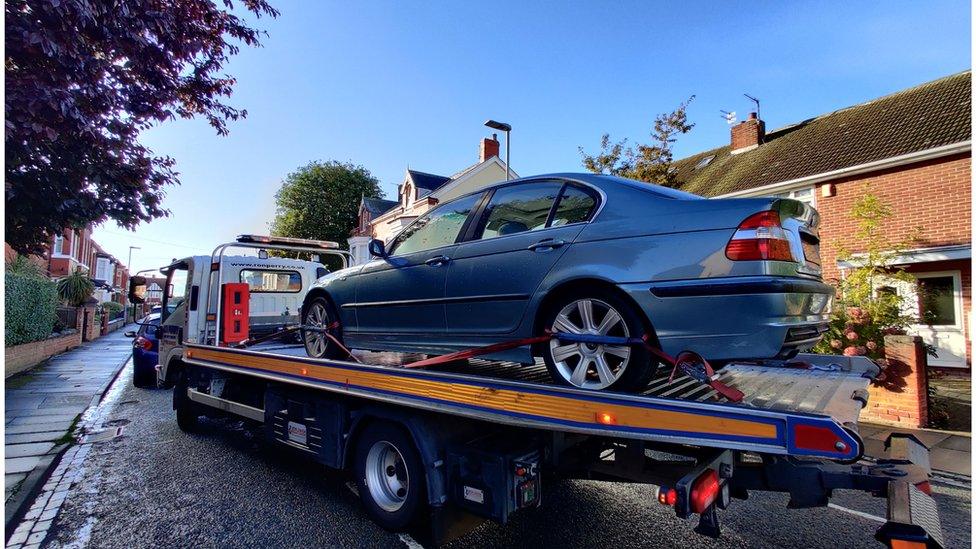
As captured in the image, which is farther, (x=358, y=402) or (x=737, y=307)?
(x=358, y=402)

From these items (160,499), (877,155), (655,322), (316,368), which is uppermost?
(877,155)

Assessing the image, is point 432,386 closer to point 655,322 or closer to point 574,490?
point 655,322

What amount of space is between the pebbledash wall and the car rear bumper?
9569mm

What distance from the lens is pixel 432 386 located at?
9.68 ft

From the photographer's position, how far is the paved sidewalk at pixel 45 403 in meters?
5.46

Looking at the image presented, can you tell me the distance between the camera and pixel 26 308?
12.1m

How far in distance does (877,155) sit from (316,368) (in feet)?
43.8

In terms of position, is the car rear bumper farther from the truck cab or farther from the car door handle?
the truck cab

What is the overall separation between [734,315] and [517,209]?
1554 millimetres

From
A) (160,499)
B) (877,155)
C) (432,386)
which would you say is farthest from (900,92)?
(160,499)

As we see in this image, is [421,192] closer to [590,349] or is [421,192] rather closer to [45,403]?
[45,403]

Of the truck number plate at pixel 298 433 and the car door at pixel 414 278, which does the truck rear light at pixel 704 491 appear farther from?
the truck number plate at pixel 298 433

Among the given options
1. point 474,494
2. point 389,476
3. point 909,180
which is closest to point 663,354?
point 474,494

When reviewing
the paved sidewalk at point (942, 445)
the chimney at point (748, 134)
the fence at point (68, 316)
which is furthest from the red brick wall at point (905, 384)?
the fence at point (68, 316)
